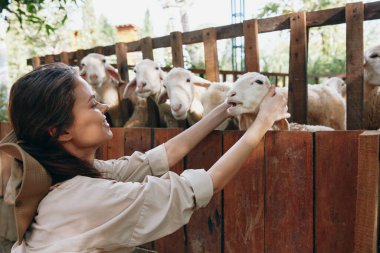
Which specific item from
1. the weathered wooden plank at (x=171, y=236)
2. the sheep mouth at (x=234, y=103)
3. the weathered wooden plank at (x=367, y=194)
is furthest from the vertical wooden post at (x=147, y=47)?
the weathered wooden plank at (x=367, y=194)

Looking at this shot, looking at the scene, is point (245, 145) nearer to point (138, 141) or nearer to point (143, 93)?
point (138, 141)

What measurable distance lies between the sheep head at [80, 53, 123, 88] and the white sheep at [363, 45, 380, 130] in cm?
258

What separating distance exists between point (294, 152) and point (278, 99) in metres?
0.29

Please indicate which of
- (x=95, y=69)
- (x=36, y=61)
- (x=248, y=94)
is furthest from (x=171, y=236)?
(x=36, y=61)

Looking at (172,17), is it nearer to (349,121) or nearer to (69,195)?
(349,121)

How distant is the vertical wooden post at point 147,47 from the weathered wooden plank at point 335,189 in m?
2.54

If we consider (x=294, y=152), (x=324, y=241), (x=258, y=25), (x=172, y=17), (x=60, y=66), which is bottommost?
(x=324, y=241)

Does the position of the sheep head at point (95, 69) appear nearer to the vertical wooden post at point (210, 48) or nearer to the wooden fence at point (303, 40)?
the vertical wooden post at point (210, 48)

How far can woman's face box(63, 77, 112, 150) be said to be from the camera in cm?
163

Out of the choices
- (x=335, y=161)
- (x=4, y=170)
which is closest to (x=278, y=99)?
(x=335, y=161)

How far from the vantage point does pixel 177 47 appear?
12.1 feet

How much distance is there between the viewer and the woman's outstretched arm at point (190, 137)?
83.0 inches

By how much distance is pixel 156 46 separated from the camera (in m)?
3.99

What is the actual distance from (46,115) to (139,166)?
65cm
